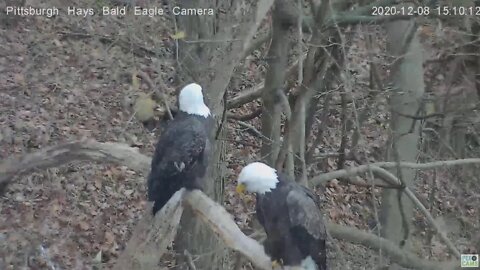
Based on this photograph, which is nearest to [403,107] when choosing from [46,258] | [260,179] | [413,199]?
[413,199]

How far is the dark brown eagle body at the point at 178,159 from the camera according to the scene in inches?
155

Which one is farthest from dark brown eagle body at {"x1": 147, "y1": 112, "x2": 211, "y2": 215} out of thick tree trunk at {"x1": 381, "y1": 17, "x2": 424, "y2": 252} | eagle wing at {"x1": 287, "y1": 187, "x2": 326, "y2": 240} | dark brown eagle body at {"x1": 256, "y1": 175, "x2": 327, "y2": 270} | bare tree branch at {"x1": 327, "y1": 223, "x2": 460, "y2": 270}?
thick tree trunk at {"x1": 381, "y1": 17, "x2": 424, "y2": 252}

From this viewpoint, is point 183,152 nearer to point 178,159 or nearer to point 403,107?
point 178,159

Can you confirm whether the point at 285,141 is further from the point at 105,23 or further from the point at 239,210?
the point at 105,23

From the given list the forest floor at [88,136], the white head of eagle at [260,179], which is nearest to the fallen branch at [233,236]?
the white head of eagle at [260,179]

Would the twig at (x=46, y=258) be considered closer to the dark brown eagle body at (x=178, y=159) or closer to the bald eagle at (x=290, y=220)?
the dark brown eagle body at (x=178, y=159)

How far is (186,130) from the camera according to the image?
159 inches

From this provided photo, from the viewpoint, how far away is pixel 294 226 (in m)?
3.62

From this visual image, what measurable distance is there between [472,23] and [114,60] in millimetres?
3661

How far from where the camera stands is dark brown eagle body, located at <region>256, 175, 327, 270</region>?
360cm

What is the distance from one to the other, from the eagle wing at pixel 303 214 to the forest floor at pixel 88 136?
1.37 metres

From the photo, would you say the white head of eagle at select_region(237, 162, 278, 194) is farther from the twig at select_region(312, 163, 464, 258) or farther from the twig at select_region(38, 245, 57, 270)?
the twig at select_region(38, 245, 57, 270)

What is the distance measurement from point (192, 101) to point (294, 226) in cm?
102

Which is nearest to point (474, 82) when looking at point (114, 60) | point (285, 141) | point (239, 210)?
point (285, 141)
